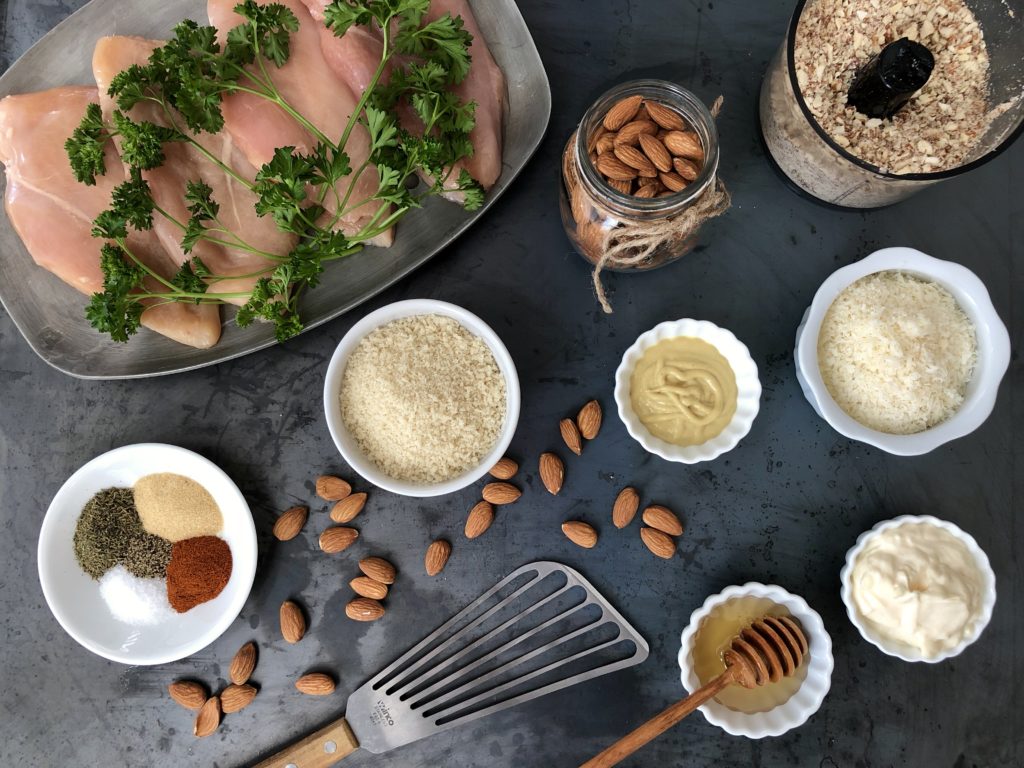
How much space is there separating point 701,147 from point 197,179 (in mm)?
946

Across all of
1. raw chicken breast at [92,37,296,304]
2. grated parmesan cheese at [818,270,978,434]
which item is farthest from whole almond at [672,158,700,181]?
raw chicken breast at [92,37,296,304]

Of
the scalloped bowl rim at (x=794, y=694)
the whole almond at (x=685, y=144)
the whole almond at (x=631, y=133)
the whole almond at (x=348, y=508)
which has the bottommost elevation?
the scalloped bowl rim at (x=794, y=694)

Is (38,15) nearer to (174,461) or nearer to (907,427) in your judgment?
(174,461)

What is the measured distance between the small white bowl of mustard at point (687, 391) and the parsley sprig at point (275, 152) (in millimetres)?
458

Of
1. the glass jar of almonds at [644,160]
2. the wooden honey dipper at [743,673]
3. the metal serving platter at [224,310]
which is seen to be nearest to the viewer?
the glass jar of almonds at [644,160]

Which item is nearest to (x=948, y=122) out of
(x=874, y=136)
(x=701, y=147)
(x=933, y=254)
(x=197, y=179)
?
(x=874, y=136)

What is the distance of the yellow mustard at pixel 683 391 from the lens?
133 cm

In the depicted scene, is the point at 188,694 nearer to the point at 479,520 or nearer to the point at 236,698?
the point at 236,698

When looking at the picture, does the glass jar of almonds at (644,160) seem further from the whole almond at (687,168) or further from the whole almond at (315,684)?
the whole almond at (315,684)

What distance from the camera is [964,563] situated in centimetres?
130

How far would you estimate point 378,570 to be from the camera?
1.42m

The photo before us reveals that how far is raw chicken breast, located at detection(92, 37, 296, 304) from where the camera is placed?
1.25m

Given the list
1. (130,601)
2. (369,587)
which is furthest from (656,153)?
(130,601)

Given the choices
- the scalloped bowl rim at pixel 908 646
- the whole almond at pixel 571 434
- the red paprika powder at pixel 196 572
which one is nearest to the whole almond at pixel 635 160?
the whole almond at pixel 571 434
